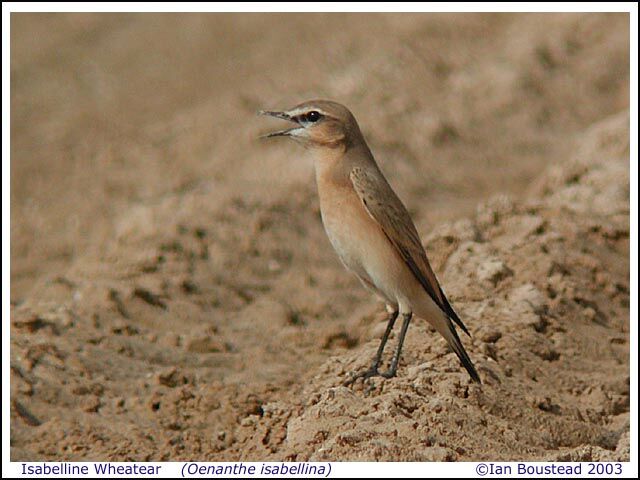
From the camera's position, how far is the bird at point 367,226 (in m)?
6.68

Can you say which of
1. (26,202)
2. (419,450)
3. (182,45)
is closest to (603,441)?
(419,450)

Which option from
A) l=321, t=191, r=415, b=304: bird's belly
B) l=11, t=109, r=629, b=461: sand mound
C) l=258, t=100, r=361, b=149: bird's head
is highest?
l=258, t=100, r=361, b=149: bird's head

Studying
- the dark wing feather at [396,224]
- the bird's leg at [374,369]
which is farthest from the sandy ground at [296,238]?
the dark wing feather at [396,224]

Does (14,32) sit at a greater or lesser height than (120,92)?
greater

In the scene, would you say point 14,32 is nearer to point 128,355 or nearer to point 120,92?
point 120,92

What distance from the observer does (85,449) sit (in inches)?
276

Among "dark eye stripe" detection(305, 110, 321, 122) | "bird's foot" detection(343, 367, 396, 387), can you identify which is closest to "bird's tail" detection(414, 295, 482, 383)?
"bird's foot" detection(343, 367, 396, 387)

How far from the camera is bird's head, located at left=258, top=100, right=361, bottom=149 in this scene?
685 centimetres

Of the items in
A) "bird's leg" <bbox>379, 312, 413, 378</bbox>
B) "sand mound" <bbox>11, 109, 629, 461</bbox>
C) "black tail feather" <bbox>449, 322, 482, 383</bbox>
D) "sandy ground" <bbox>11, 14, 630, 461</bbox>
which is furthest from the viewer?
"sandy ground" <bbox>11, 14, 630, 461</bbox>

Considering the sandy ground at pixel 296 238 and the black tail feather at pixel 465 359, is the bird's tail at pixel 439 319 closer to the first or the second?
the black tail feather at pixel 465 359

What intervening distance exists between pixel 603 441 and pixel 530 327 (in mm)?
1107

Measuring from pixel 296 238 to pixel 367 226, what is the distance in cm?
428

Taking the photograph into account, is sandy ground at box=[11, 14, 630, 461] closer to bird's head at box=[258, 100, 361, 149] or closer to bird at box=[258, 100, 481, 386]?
bird at box=[258, 100, 481, 386]

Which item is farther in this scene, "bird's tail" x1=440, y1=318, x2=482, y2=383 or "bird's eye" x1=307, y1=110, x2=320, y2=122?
"bird's eye" x1=307, y1=110, x2=320, y2=122
